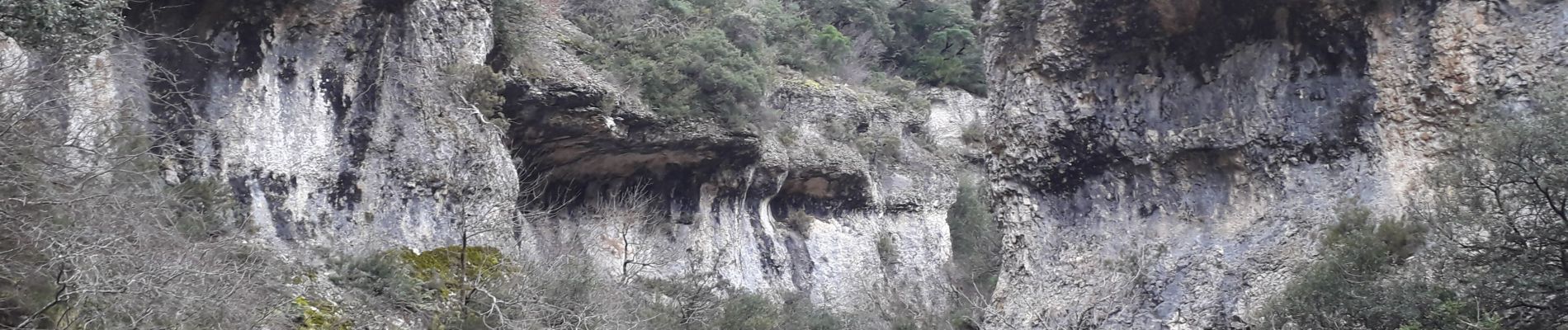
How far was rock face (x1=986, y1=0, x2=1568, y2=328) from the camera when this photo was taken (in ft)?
Result: 37.5

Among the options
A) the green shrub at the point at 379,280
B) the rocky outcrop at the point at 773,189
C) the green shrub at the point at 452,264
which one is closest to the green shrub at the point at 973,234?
Answer: the rocky outcrop at the point at 773,189

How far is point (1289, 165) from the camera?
12.9 m

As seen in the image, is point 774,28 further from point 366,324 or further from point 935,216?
point 366,324

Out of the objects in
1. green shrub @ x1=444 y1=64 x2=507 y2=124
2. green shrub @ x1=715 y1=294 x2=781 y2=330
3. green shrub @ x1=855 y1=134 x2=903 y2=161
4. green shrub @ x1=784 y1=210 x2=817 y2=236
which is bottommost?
green shrub @ x1=784 y1=210 x2=817 y2=236

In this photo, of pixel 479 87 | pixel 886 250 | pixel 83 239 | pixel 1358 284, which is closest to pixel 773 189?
pixel 886 250

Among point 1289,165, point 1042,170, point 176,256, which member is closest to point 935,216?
point 1042,170

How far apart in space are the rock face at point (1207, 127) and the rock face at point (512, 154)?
18.1 feet

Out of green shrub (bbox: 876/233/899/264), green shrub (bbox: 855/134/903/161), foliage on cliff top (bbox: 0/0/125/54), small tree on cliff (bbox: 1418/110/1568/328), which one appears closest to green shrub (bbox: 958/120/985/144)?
green shrub (bbox: 855/134/903/161)

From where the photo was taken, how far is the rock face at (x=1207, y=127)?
37.5ft

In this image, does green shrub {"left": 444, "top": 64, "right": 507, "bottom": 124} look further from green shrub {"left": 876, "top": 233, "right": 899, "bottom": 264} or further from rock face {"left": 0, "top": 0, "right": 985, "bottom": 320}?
green shrub {"left": 876, "top": 233, "right": 899, "bottom": 264}

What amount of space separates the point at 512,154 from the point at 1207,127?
10.2 m

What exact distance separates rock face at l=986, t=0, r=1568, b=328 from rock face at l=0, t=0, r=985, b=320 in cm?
551

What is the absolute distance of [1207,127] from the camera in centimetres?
1355

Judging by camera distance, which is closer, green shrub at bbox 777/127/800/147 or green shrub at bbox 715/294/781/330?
green shrub at bbox 715/294/781/330
